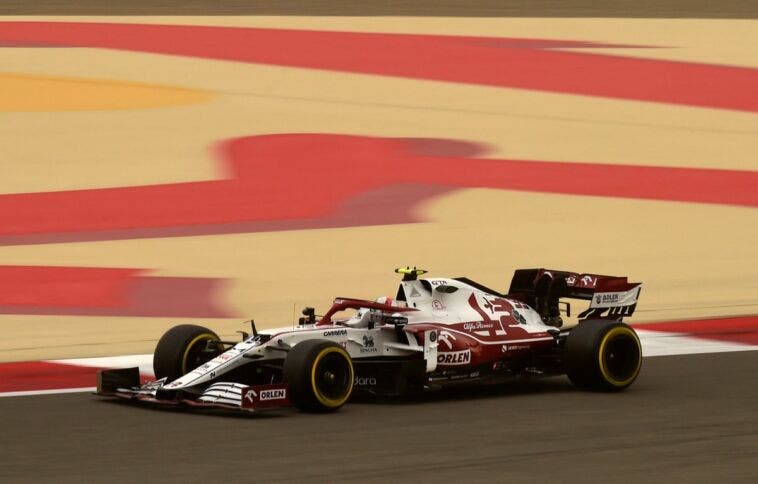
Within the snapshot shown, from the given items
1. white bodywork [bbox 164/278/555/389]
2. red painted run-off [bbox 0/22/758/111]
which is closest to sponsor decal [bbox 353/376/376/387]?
white bodywork [bbox 164/278/555/389]

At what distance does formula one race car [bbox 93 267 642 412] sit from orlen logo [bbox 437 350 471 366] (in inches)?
0.4

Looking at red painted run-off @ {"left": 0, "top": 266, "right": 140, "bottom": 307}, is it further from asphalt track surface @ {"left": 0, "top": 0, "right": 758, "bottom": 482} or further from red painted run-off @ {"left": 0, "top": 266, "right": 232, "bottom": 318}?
asphalt track surface @ {"left": 0, "top": 0, "right": 758, "bottom": 482}

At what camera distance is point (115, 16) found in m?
29.6

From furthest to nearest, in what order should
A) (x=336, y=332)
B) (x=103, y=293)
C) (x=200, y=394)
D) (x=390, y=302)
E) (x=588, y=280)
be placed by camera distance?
(x=103, y=293), (x=588, y=280), (x=390, y=302), (x=336, y=332), (x=200, y=394)

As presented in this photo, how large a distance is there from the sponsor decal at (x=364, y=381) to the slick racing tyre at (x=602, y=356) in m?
1.53

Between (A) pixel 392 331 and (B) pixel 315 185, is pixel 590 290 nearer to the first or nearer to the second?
(A) pixel 392 331

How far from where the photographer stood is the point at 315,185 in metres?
20.4

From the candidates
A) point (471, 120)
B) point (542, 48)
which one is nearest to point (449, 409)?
point (471, 120)

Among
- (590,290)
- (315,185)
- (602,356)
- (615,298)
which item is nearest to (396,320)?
(602,356)

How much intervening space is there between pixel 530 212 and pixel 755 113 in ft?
25.3

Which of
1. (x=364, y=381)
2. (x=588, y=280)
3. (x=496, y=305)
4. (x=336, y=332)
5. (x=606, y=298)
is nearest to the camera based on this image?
(x=336, y=332)

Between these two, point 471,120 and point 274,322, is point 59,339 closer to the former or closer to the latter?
point 274,322

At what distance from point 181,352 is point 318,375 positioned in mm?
1285

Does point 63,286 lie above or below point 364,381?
above
